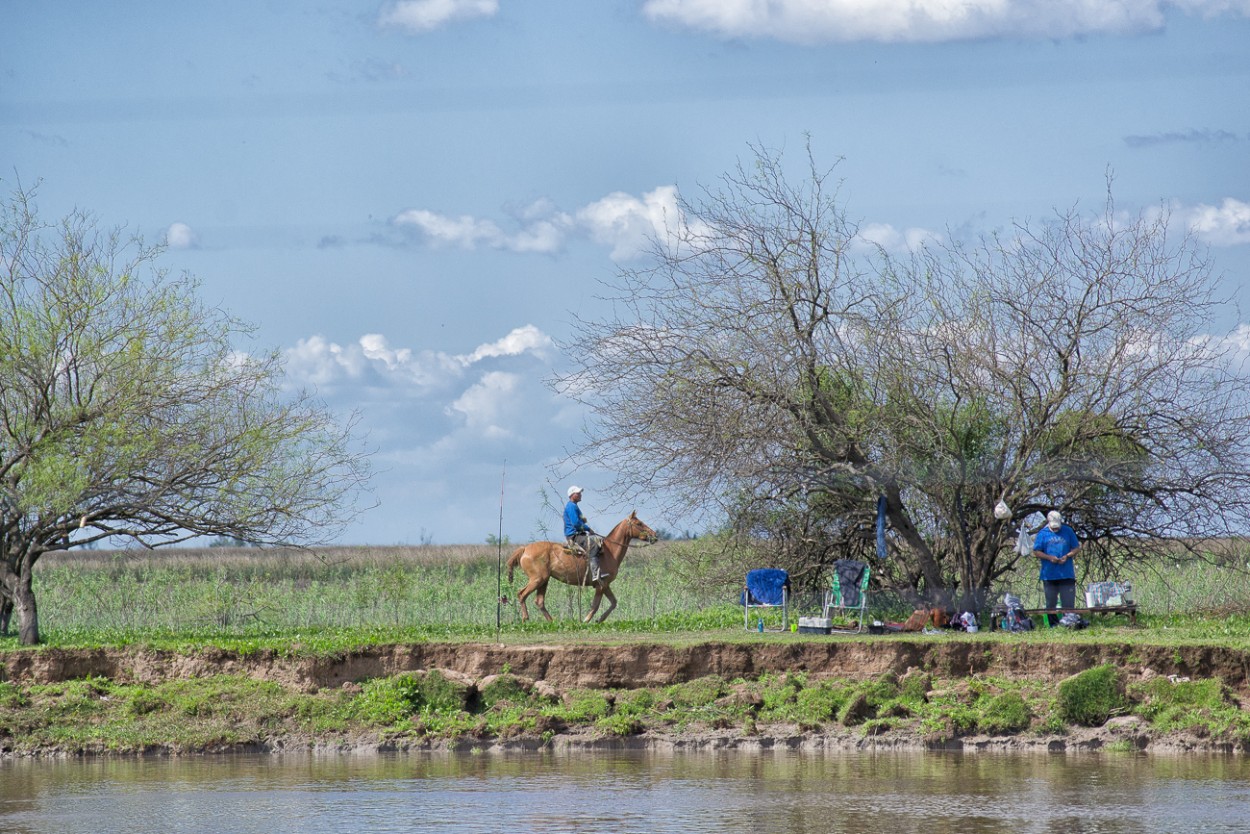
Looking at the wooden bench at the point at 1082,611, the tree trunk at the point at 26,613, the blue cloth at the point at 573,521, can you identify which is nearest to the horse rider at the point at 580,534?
the blue cloth at the point at 573,521

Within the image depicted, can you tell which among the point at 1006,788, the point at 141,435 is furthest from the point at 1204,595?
the point at 141,435

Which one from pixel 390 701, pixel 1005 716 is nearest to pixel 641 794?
pixel 1005 716

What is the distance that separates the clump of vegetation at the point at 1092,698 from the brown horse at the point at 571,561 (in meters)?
7.78

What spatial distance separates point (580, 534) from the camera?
2412cm

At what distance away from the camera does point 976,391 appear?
23.1m

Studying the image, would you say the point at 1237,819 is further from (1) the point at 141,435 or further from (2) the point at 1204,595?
(1) the point at 141,435

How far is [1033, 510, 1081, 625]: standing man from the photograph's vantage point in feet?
70.7

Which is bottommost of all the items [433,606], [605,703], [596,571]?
[605,703]

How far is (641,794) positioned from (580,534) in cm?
935

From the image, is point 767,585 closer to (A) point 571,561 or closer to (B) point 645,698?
(B) point 645,698

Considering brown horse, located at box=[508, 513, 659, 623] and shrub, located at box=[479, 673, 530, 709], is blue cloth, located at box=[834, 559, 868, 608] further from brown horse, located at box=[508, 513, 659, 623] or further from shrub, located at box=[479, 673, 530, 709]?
shrub, located at box=[479, 673, 530, 709]

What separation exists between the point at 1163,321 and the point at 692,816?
12647mm

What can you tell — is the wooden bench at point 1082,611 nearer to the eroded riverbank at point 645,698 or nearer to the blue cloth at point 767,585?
the eroded riverbank at point 645,698

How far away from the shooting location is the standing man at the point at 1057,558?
21.5 m
